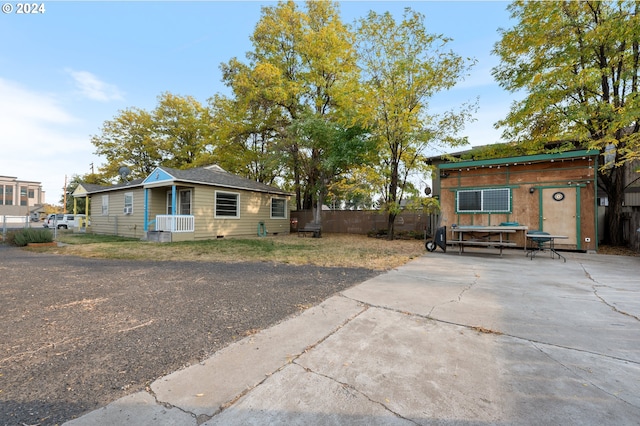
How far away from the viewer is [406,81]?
38.5 feet

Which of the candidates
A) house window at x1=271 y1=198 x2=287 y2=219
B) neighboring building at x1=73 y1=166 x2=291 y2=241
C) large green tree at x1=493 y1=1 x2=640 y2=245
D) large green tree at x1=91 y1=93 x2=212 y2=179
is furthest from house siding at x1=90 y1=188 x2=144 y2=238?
large green tree at x1=493 y1=1 x2=640 y2=245

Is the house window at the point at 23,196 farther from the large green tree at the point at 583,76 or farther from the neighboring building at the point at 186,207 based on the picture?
the large green tree at the point at 583,76

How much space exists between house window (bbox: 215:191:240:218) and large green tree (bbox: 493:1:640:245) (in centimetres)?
1381

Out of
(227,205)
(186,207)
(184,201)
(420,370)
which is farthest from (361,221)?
(420,370)

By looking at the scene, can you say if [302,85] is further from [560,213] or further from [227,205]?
[560,213]

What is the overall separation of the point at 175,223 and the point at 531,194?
46.3 feet

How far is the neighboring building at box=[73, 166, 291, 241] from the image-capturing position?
11930mm

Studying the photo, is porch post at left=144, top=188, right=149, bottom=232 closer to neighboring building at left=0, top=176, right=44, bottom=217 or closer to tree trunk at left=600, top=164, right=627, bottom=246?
tree trunk at left=600, top=164, right=627, bottom=246

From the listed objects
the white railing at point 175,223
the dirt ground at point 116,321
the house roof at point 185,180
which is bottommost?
the dirt ground at point 116,321

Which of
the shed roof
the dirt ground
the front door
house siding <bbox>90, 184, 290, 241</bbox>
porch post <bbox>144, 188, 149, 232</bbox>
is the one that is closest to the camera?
the dirt ground

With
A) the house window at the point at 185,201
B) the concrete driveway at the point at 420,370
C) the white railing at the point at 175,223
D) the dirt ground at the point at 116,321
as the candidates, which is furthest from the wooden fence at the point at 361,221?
the concrete driveway at the point at 420,370

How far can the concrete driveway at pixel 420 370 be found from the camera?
5.15 ft

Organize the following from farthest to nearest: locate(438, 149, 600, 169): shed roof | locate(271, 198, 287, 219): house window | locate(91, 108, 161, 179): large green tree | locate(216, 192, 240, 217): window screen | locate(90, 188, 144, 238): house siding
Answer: locate(91, 108, 161, 179): large green tree < locate(271, 198, 287, 219): house window < locate(90, 188, 144, 238): house siding < locate(216, 192, 240, 217): window screen < locate(438, 149, 600, 169): shed roof

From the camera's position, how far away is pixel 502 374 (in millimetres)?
2000
